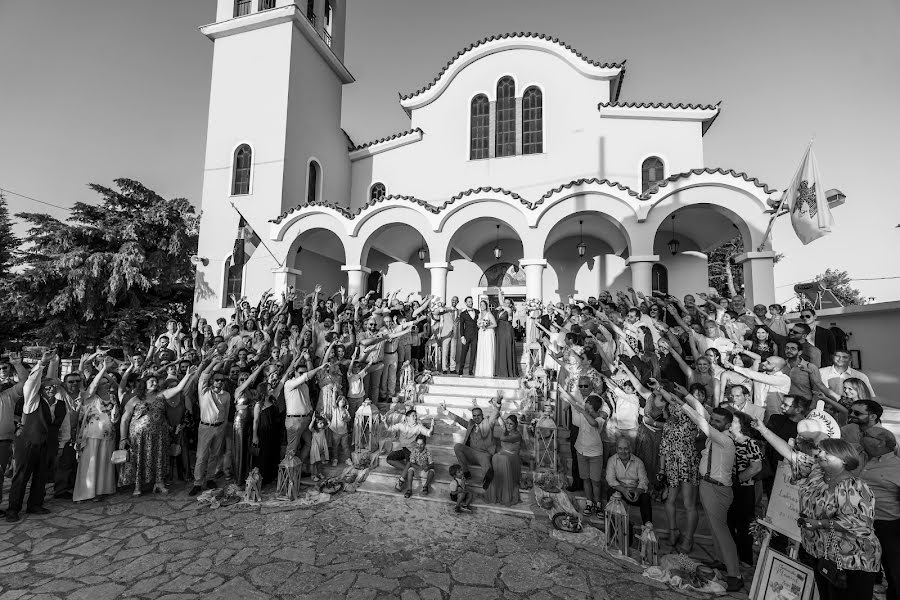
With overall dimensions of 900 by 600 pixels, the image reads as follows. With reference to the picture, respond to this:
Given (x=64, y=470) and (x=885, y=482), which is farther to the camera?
(x=64, y=470)

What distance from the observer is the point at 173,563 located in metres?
4.60

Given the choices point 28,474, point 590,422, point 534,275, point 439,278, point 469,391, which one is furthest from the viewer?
point 439,278

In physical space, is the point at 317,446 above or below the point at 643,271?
below

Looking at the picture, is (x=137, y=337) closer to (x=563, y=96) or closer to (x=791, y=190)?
(x=563, y=96)

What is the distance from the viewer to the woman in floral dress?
15.5 ft

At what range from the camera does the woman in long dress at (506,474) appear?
19.7ft

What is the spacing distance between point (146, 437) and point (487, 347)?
20.6ft

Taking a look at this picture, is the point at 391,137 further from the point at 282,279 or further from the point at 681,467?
the point at 681,467

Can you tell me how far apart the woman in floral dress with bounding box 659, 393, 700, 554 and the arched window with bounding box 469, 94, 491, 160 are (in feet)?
42.5

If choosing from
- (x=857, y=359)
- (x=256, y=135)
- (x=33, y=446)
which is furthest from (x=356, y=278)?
(x=857, y=359)

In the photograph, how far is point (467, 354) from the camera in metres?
10.1

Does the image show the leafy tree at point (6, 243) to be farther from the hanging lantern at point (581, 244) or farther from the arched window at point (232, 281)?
the hanging lantern at point (581, 244)

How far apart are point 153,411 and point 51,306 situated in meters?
13.5

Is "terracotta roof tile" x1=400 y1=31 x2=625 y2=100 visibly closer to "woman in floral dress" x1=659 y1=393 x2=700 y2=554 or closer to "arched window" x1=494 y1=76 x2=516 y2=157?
"arched window" x1=494 y1=76 x2=516 y2=157
